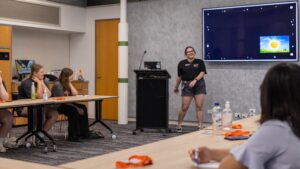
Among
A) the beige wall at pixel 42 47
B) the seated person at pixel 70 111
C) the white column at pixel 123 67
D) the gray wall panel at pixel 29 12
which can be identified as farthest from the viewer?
the beige wall at pixel 42 47

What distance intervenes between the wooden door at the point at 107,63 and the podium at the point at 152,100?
2033mm

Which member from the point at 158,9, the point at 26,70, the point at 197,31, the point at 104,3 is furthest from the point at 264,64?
the point at 26,70

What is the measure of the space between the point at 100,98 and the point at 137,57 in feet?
8.03

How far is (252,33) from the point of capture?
6992mm

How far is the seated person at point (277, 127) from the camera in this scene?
137 centimetres

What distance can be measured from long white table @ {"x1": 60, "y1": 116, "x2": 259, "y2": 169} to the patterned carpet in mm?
2550

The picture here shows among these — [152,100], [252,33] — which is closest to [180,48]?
[252,33]

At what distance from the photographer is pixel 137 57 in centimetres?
841

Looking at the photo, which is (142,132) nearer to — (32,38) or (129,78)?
(129,78)

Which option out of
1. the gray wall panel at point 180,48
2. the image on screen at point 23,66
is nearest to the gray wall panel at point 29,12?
the image on screen at point 23,66

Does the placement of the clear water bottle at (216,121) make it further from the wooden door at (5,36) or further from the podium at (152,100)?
the wooden door at (5,36)

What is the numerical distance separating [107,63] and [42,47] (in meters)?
1.38

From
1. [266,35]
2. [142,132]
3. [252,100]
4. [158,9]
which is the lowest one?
[142,132]

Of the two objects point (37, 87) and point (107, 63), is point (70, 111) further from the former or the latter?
point (107, 63)
